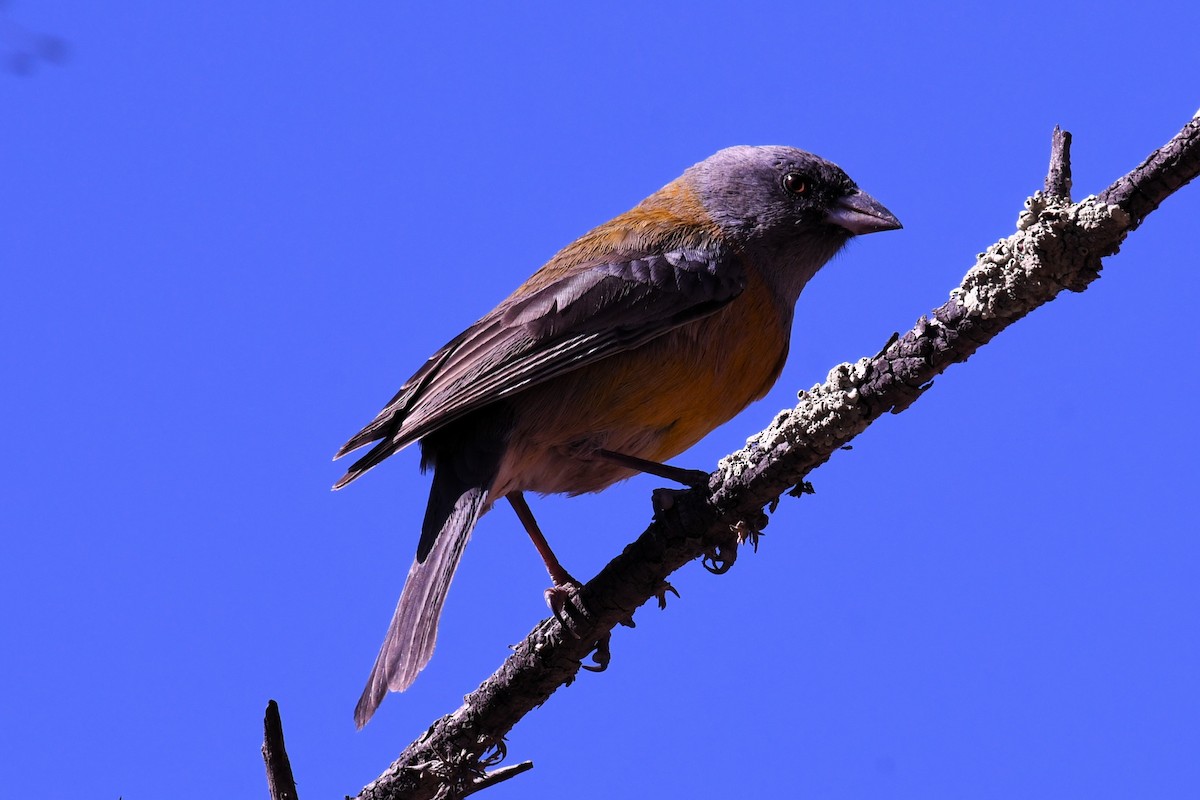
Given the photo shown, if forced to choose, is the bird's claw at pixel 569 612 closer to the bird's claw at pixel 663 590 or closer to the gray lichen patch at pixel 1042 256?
the bird's claw at pixel 663 590

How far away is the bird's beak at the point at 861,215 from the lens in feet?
19.1

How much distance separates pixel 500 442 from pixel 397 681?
105 centimetres

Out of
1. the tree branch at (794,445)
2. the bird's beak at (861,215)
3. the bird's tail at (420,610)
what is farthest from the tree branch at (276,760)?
the bird's beak at (861,215)

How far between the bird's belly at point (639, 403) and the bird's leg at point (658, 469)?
0.10 metres

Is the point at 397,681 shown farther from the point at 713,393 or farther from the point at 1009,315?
the point at 1009,315

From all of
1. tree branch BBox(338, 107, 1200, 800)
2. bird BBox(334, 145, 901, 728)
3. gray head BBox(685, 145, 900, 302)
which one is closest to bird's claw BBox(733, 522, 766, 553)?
tree branch BBox(338, 107, 1200, 800)

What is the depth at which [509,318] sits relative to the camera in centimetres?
520

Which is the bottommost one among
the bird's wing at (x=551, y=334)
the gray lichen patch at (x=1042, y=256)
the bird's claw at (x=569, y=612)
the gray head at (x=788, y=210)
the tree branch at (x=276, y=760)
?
the gray lichen patch at (x=1042, y=256)

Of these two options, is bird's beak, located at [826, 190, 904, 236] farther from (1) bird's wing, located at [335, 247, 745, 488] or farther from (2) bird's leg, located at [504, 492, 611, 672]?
(2) bird's leg, located at [504, 492, 611, 672]

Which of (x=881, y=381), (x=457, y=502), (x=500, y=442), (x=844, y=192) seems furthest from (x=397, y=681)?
(x=844, y=192)

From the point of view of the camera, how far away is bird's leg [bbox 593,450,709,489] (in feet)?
14.1

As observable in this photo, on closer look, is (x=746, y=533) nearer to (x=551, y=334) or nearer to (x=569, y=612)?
(x=569, y=612)

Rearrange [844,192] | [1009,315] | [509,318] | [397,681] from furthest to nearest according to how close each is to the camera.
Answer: [844,192] < [509,318] < [397,681] < [1009,315]

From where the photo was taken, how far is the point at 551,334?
16.4 feet
